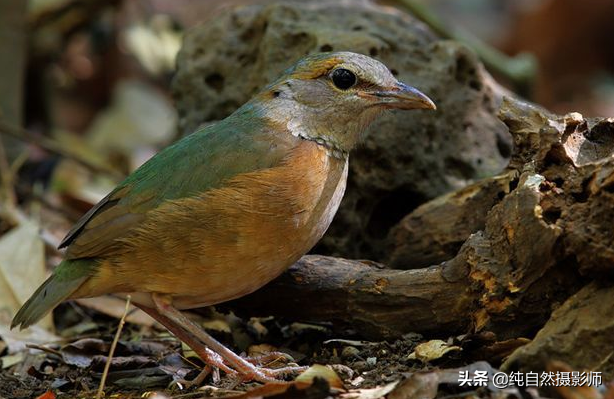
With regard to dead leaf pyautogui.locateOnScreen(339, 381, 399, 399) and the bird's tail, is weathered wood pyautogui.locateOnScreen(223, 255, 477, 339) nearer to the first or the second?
dead leaf pyautogui.locateOnScreen(339, 381, 399, 399)

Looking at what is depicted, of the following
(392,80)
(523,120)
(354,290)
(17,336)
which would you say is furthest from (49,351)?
(523,120)

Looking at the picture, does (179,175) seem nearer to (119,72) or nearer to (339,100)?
(339,100)

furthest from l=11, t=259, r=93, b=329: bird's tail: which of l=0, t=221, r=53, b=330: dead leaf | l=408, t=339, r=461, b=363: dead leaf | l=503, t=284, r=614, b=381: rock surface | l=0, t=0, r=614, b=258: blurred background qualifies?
l=503, t=284, r=614, b=381: rock surface

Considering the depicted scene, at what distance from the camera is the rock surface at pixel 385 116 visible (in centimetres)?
563

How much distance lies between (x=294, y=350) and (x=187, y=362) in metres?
0.59

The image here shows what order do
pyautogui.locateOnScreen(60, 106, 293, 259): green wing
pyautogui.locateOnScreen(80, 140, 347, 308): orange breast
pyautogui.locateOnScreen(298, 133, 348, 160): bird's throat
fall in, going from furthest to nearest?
pyautogui.locateOnScreen(298, 133, 348, 160): bird's throat, pyautogui.locateOnScreen(60, 106, 293, 259): green wing, pyautogui.locateOnScreen(80, 140, 347, 308): orange breast

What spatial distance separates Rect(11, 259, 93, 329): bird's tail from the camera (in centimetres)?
447

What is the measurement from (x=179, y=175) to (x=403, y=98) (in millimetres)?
1214

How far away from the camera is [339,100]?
475cm

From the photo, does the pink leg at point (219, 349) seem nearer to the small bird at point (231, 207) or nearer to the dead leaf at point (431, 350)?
the small bird at point (231, 207)

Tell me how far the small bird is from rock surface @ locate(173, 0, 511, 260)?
2.79 feet

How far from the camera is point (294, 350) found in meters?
4.87

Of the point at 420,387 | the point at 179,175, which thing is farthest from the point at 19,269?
the point at 420,387

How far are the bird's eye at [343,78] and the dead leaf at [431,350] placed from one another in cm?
141
